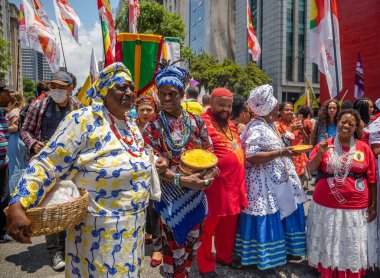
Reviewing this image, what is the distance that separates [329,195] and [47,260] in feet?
10.6

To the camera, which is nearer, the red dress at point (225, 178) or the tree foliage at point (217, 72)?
the red dress at point (225, 178)

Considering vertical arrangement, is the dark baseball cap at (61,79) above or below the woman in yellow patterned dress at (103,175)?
above

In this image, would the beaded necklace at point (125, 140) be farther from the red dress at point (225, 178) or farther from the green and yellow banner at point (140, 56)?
the green and yellow banner at point (140, 56)

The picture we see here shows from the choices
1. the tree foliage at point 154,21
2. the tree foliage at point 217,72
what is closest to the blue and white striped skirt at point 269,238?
the tree foliage at point 154,21

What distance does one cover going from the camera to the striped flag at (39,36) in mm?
5871

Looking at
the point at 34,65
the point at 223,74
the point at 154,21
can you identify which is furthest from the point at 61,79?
the point at 34,65

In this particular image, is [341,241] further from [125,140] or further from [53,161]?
[53,161]

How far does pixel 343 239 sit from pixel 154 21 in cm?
2107

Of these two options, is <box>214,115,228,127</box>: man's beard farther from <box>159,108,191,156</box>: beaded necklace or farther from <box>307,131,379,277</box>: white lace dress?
<box>307,131,379,277</box>: white lace dress

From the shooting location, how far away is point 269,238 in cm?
356

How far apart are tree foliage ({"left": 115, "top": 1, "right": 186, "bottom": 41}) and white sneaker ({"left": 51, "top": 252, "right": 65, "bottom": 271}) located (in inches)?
772

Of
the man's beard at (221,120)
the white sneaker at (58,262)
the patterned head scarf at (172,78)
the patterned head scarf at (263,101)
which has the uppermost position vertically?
the patterned head scarf at (172,78)

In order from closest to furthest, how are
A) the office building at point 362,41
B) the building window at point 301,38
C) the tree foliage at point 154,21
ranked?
the office building at point 362,41 → the tree foliage at point 154,21 → the building window at point 301,38

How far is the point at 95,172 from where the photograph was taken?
194 centimetres
